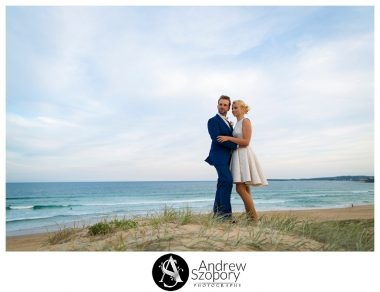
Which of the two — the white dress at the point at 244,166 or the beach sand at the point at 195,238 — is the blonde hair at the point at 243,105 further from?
the beach sand at the point at 195,238

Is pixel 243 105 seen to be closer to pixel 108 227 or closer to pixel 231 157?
pixel 231 157

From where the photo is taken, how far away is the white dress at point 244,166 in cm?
533

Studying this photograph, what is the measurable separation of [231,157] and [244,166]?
0.28 metres
